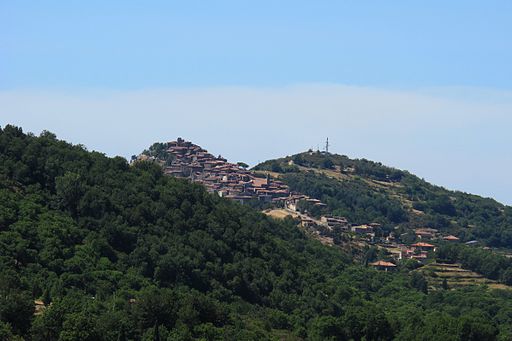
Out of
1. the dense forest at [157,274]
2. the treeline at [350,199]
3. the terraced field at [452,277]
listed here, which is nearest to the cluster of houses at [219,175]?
the treeline at [350,199]

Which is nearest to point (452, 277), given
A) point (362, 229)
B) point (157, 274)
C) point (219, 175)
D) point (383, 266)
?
point (383, 266)

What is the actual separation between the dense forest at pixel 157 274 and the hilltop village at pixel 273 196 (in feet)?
89.9

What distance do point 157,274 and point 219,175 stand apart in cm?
8920

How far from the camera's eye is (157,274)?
78.2m

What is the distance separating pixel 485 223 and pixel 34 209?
115474 millimetres

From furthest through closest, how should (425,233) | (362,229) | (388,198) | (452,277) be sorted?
1. (388,198)
2. (425,233)
3. (362,229)
4. (452,277)

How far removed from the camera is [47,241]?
72.4m

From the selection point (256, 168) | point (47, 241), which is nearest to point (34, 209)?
point (47, 241)

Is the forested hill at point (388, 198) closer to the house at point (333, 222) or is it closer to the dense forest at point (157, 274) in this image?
the house at point (333, 222)

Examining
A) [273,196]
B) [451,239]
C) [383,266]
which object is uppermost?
[273,196]

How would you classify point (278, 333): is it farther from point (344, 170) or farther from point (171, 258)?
point (344, 170)

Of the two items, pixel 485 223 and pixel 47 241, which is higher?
pixel 485 223

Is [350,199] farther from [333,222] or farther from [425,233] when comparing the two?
[333,222]

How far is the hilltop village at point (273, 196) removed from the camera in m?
136
